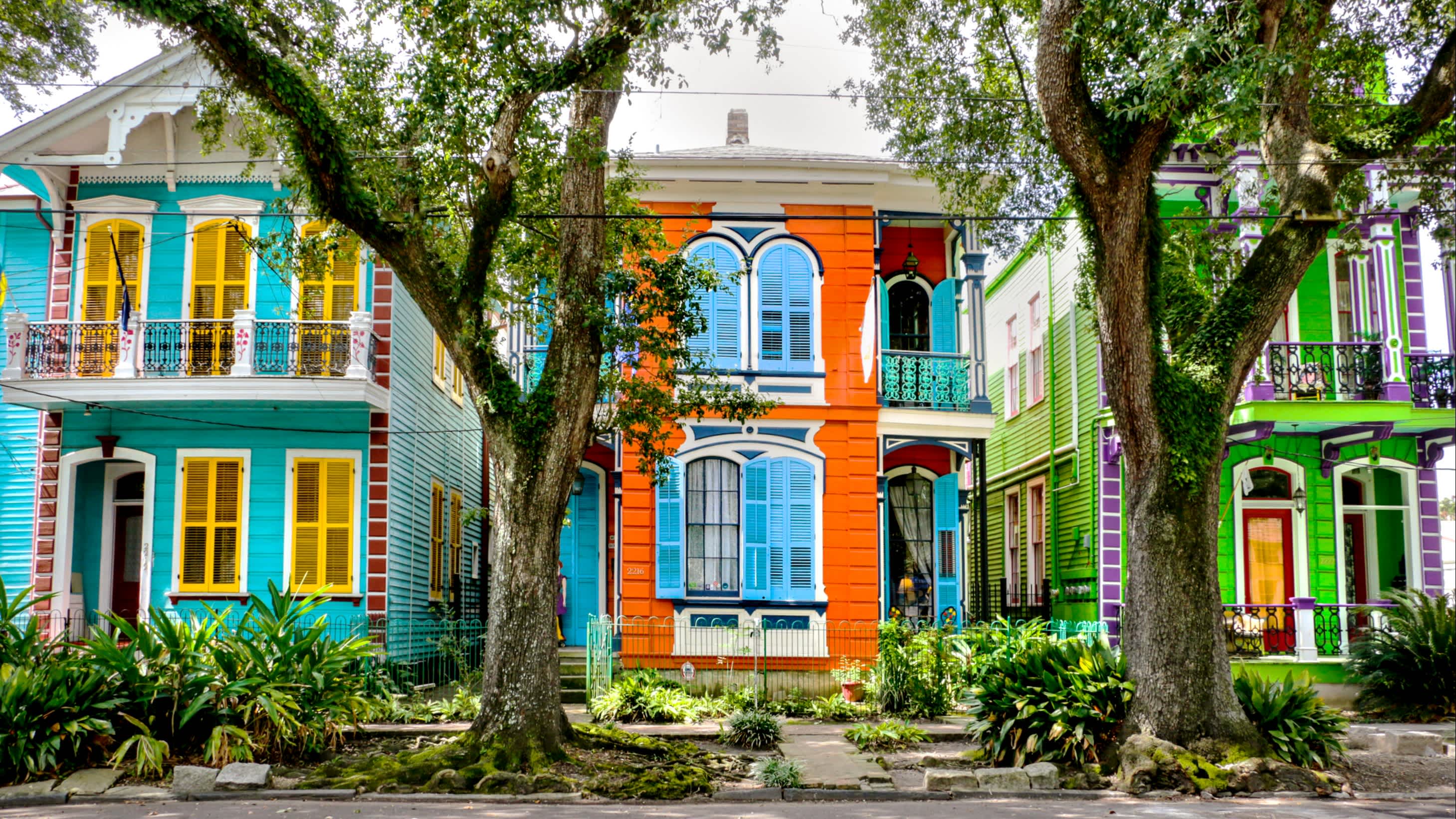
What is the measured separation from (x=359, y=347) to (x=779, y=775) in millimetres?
9000

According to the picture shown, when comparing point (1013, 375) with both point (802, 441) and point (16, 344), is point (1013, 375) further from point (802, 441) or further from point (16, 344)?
point (16, 344)

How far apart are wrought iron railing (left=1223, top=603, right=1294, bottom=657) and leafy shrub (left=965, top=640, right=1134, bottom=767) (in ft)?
20.6

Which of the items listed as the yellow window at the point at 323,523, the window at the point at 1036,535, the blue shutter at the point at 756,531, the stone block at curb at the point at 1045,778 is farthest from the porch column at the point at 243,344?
the window at the point at 1036,535

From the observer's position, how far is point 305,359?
1698 centimetres

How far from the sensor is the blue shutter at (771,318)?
1850 centimetres

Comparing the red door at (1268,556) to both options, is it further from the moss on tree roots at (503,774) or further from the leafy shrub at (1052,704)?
the moss on tree roots at (503,774)

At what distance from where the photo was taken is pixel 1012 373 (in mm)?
24172

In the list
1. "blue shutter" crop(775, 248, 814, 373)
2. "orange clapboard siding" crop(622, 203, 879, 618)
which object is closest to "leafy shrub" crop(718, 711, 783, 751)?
"orange clapboard siding" crop(622, 203, 879, 618)

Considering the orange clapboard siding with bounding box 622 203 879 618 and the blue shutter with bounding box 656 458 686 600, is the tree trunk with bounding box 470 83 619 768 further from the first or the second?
the blue shutter with bounding box 656 458 686 600

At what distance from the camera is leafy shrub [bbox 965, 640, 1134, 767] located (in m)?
11.6

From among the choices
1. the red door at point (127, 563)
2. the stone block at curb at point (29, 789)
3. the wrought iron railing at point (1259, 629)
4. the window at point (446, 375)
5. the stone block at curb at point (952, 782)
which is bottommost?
the stone block at curb at point (952, 782)

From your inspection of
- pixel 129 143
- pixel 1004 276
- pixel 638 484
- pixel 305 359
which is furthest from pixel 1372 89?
pixel 129 143

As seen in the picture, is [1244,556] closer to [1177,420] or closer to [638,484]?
[1177,420]

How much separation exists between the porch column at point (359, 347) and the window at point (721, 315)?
4.77 meters
